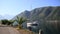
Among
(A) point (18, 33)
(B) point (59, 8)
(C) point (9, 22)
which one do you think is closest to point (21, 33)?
(A) point (18, 33)

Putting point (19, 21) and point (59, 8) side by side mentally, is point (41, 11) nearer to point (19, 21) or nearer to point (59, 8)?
point (59, 8)

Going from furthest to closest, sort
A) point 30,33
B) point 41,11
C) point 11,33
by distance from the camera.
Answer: point 41,11
point 11,33
point 30,33

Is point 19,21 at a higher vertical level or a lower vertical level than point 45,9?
lower

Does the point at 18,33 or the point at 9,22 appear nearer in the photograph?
the point at 18,33

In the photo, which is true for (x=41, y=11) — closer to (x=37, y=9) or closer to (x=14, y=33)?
(x=37, y=9)

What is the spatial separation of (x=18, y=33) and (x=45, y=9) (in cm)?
6252

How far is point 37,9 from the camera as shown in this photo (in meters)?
70.6

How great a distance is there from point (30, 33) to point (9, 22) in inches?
188

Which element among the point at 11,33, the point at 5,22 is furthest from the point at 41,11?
the point at 11,33

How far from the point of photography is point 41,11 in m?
68.0

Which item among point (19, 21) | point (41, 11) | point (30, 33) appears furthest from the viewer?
point (41, 11)

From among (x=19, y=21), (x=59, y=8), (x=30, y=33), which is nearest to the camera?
(x=30, y=33)

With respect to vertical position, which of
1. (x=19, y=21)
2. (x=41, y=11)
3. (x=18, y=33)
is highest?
(x=41, y=11)

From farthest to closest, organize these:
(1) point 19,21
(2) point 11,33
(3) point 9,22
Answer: (3) point 9,22 → (1) point 19,21 → (2) point 11,33
